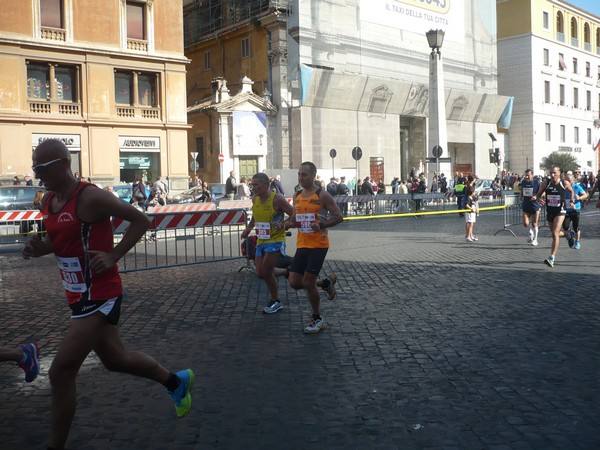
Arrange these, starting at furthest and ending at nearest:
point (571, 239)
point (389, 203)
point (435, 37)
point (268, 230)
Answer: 1. point (435, 37)
2. point (389, 203)
3. point (571, 239)
4. point (268, 230)

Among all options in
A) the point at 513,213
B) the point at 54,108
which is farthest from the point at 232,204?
the point at 54,108

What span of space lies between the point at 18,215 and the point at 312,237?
425 inches

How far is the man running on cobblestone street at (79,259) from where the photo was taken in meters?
3.88

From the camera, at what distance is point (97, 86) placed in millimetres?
33312

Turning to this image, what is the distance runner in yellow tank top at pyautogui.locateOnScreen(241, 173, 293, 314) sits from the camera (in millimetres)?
8156

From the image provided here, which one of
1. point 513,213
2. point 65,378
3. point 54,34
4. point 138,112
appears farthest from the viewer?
point 138,112

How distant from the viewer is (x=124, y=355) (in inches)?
165

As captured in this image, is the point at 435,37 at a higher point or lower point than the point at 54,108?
higher

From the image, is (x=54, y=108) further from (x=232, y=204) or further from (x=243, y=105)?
(x=232, y=204)

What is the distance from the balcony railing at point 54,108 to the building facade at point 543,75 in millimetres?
39317

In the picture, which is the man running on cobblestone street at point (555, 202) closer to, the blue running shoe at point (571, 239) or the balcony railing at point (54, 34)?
the blue running shoe at point (571, 239)

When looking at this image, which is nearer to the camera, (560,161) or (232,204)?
(232,204)

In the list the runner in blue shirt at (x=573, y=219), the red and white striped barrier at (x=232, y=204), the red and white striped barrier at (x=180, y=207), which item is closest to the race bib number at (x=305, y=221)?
the runner in blue shirt at (x=573, y=219)

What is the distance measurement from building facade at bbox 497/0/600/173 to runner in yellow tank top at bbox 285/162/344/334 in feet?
180
